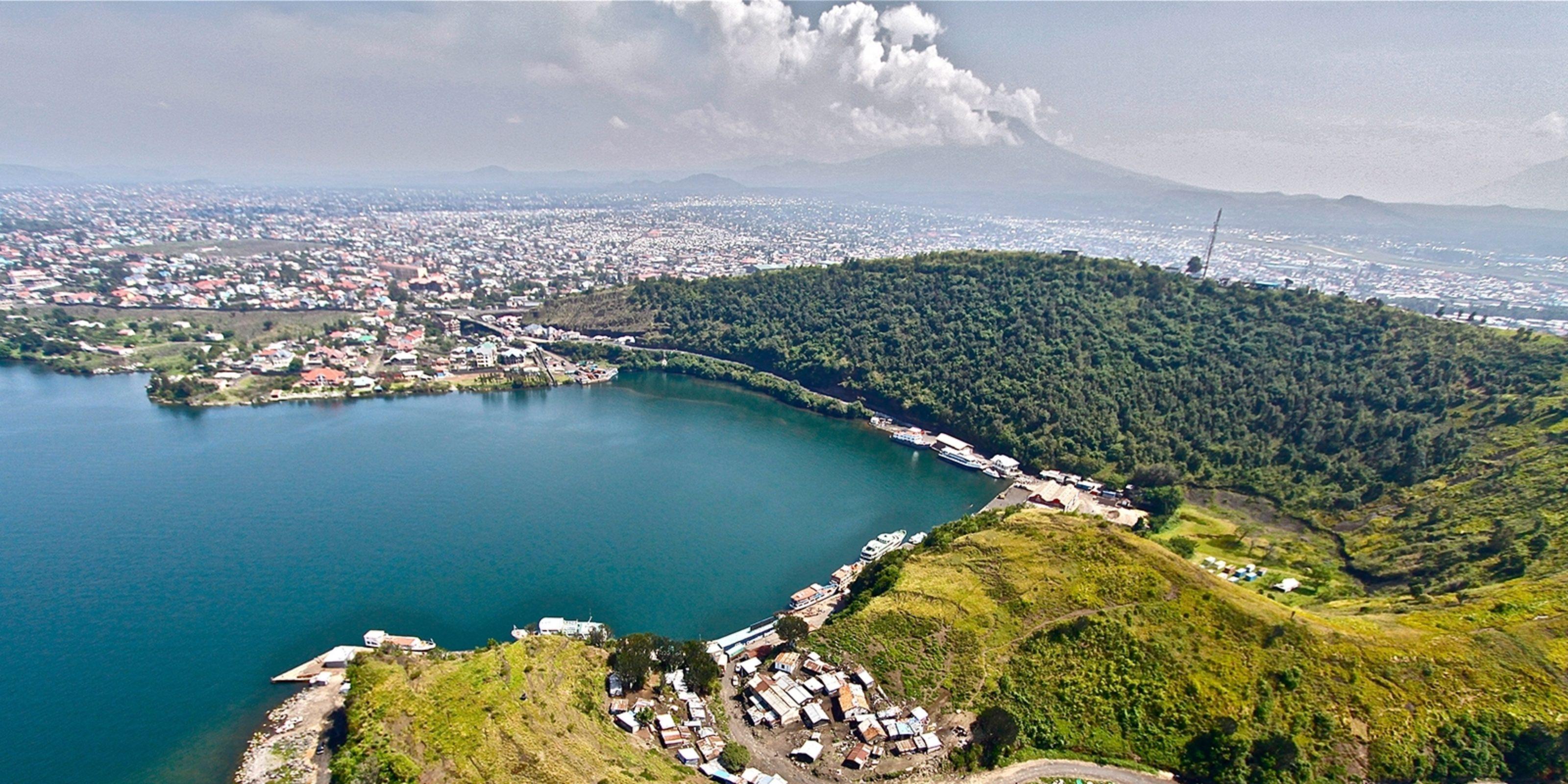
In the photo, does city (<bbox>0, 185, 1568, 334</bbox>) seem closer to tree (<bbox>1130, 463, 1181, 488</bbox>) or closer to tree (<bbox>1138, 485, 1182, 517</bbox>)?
tree (<bbox>1130, 463, 1181, 488</bbox>)

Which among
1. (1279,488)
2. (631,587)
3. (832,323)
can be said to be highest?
(832,323)

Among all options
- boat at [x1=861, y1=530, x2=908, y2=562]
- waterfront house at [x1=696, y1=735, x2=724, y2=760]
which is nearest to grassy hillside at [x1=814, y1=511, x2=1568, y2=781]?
waterfront house at [x1=696, y1=735, x2=724, y2=760]

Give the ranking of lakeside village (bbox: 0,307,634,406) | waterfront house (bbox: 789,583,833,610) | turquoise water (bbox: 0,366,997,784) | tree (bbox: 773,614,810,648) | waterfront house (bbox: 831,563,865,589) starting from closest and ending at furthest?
turquoise water (bbox: 0,366,997,784)
tree (bbox: 773,614,810,648)
waterfront house (bbox: 789,583,833,610)
waterfront house (bbox: 831,563,865,589)
lakeside village (bbox: 0,307,634,406)

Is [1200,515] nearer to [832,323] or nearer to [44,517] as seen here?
[832,323]

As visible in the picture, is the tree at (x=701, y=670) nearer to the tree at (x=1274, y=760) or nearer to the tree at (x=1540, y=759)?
the tree at (x=1274, y=760)

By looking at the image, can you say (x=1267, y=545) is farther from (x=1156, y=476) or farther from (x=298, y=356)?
(x=298, y=356)

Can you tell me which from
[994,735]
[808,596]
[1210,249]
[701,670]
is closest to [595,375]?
[808,596]

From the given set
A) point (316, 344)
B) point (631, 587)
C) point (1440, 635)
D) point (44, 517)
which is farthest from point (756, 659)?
point (316, 344)
